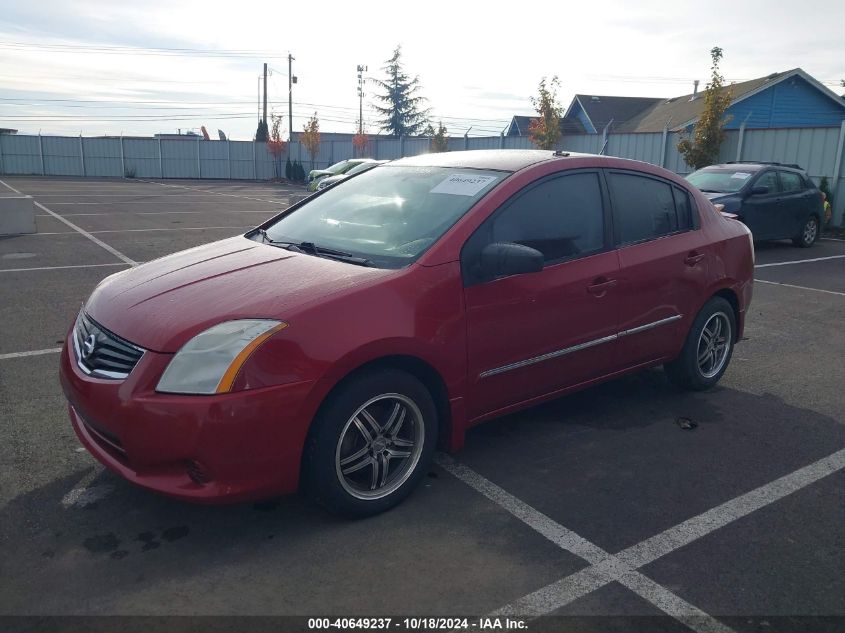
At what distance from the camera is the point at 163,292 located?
354 cm

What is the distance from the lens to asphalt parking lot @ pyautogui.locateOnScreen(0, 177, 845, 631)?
286cm

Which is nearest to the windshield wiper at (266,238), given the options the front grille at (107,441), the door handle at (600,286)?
the front grille at (107,441)

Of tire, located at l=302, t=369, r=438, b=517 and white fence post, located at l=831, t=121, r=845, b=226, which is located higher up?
white fence post, located at l=831, t=121, r=845, b=226

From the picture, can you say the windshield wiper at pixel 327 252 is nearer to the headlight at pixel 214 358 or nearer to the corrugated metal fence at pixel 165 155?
the headlight at pixel 214 358

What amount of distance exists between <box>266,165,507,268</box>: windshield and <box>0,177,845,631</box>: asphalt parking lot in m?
1.27

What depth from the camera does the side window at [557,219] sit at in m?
4.04

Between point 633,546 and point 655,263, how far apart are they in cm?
206

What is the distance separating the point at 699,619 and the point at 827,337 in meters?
5.29

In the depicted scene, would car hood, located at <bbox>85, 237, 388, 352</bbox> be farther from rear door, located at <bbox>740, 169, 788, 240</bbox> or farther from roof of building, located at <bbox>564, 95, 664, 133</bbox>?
roof of building, located at <bbox>564, 95, 664, 133</bbox>

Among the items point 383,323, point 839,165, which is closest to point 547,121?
point 839,165

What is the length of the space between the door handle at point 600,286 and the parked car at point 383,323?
13 millimetres

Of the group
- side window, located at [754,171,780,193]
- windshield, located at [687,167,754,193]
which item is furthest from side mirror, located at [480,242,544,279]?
side window, located at [754,171,780,193]

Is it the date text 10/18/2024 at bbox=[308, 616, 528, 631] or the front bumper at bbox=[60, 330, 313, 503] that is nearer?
the date text 10/18/2024 at bbox=[308, 616, 528, 631]

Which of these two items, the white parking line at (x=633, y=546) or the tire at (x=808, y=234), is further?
the tire at (x=808, y=234)
